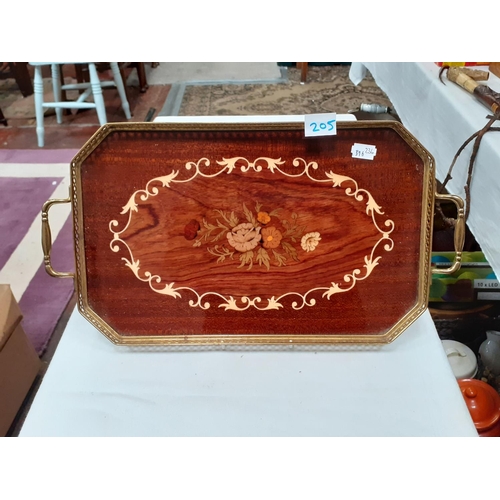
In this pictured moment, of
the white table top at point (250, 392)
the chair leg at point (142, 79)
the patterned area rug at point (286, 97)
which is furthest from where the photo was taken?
the chair leg at point (142, 79)

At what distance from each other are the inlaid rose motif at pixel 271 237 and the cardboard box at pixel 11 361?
767 mm

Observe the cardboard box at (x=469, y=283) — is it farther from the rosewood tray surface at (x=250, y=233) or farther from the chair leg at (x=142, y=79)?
the chair leg at (x=142, y=79)

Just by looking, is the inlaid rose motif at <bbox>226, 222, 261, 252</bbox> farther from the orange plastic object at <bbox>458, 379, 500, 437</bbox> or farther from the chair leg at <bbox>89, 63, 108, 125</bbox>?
the chair leg at <bbox>89, 63, 108, 125</bbox>

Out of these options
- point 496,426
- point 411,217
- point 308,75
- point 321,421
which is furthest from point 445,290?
point 308,75

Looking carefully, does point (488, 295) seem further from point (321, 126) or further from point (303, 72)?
point (303, 72)

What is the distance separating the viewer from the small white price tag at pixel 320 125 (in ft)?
2.39

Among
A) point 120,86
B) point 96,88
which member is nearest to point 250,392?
point 96,88

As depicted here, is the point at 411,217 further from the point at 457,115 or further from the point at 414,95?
the point at 414,95

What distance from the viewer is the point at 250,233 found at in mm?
794

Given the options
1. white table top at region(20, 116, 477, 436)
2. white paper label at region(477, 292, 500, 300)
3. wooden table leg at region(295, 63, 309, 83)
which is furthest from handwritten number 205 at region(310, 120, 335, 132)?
wooden table leg at region(295, 63, 309, 83)

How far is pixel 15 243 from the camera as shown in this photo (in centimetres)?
195

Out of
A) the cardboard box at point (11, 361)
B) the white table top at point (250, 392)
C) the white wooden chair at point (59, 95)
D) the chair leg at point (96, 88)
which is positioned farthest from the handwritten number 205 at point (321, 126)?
the chair leg at point (96, 88)

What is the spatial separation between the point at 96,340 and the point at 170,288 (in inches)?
7.0

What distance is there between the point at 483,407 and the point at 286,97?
2.75 m
